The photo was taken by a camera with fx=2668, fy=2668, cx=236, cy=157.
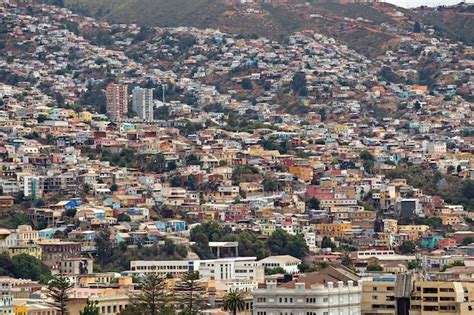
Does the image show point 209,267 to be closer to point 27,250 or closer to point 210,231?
point 27,250

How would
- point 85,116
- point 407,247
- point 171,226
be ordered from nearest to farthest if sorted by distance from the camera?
point 171,226
point 407,247
point 85,116

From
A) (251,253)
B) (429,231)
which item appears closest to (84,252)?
(251,253)

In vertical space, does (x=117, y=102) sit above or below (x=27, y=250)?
above

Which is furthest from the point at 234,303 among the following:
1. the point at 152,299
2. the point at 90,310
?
the point at 90,310

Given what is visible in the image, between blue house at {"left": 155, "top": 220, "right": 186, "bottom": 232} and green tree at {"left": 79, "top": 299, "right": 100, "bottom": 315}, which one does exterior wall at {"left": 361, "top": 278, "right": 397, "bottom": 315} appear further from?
blue house at {"left": 155, "top": 220, "right": 186, "bottom": 232}

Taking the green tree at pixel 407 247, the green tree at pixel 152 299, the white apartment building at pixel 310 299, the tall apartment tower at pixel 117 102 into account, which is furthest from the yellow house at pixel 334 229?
the white apartment building at pixel 310 299

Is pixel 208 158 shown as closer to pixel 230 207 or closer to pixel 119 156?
pixel 119 156
